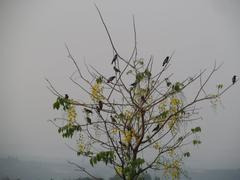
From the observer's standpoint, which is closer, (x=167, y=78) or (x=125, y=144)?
(x=125, y=144)

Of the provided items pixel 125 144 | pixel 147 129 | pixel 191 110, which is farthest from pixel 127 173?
pixel 191 110

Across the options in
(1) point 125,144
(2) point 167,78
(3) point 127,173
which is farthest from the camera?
(2) point 167,78

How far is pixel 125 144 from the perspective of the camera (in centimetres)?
425

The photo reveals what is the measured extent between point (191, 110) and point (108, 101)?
1.16 meters

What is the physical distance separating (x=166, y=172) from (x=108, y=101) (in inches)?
53.7

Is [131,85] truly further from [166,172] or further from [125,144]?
[166,172]

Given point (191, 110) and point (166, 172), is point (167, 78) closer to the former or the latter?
point (191, 110)

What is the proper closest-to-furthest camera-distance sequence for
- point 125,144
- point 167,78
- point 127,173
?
point 127,173
point 125,144
point 167,78

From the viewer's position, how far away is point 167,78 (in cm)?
468

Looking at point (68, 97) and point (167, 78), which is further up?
point (167, 78)

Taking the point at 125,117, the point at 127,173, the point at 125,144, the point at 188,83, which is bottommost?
the point at 127,173

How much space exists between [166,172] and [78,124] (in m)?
1.50

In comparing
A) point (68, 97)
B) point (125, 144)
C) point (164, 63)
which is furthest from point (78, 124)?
point (164, 63)

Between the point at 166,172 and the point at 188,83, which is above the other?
the point at 188,83
